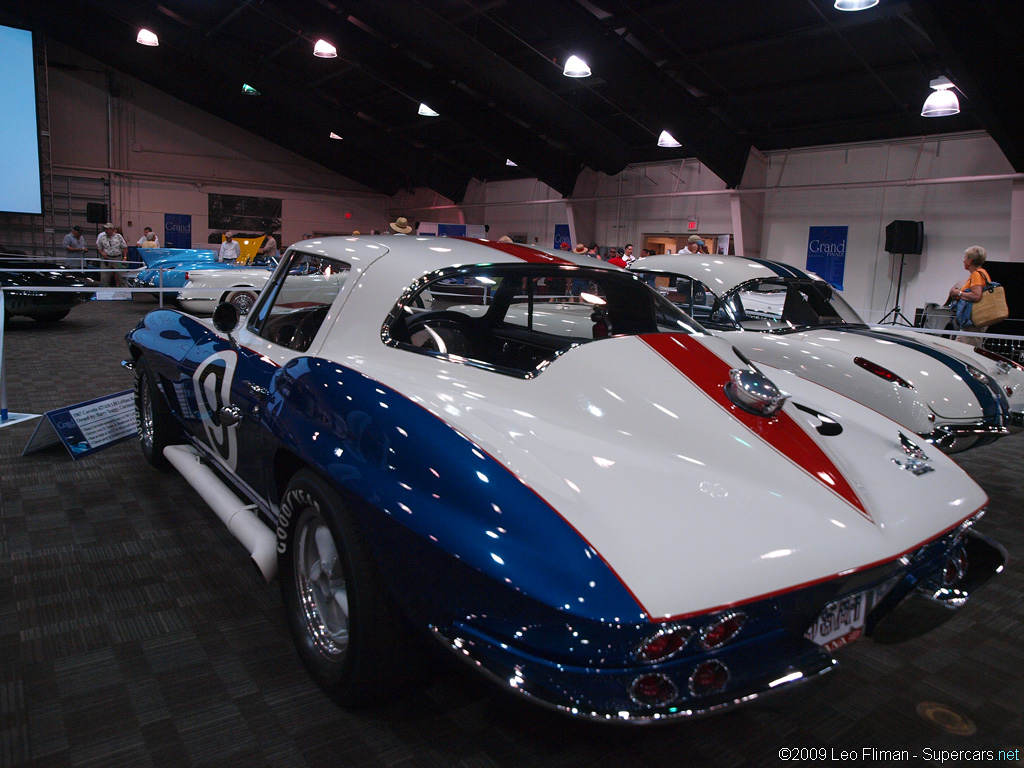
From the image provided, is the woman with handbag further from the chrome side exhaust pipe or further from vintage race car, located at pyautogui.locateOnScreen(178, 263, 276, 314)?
vintage race car, located at pyautogui.locateOnScreen(178, 263, 276, 314)

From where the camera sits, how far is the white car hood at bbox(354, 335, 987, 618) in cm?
132

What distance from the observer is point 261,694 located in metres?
1.88

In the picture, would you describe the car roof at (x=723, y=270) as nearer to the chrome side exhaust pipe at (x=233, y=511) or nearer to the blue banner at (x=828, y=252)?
the chrome side exhaust pipe at (x=233, y=511)

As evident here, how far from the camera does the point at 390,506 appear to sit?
151cm

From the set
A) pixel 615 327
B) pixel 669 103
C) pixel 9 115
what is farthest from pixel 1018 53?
pixel 9 115

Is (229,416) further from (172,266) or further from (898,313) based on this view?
(898,313)

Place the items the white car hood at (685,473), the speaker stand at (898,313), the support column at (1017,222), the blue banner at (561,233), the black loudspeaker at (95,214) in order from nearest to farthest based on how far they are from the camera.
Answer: the white car hood at (685,473)
the support column at (1017,222)
the speaker stand at (898,313)
the black loudspeaker at (95,214)
the blue banner at (561,233)

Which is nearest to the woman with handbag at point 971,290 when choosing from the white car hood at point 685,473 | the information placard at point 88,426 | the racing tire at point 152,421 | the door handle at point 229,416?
the white car hood at point 685,473

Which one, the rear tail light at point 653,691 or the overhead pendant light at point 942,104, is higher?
the overhead pendant light at point 942,104

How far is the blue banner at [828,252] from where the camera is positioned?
13.4 metres

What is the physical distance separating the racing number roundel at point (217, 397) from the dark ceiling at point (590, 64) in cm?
883

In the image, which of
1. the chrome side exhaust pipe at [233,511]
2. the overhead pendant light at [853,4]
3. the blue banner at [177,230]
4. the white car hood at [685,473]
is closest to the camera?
the white car hood at [685,473]

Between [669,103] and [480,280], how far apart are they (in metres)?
11.5

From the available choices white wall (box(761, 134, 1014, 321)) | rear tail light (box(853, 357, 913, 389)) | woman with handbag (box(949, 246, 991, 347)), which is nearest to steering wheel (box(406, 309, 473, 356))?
rear tail light (box(853, 357, 913, 389))
